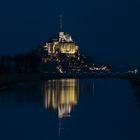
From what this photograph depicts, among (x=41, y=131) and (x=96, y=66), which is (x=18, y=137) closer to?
(x=41, y=131)

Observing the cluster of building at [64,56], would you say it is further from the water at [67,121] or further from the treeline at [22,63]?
the water at [67,121]

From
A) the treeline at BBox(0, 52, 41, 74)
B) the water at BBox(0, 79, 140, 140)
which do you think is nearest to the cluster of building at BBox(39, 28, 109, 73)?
the treeline at BBox(0, 52, 41, 74)

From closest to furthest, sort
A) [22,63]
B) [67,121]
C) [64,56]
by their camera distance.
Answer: [67,121], [22,63], [64,56]

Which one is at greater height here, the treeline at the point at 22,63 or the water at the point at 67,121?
the treeline at the point at 22,63

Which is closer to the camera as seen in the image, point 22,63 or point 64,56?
point 22,63

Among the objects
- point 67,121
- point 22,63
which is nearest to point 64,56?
point 22,63

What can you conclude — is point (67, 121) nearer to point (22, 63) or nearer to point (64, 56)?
point (22, 63)

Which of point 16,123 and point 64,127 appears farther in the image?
point 16,123

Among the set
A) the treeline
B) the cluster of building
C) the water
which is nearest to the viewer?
the water

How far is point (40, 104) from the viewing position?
26.8 meters

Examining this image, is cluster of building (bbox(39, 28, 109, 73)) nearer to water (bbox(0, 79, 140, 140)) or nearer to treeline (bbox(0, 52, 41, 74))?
treeline (bbox(0, 52, 41, 74))

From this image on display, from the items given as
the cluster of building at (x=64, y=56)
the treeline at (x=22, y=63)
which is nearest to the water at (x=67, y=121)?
the treeline at (x=22, y=63)

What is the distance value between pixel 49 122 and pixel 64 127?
1357mm

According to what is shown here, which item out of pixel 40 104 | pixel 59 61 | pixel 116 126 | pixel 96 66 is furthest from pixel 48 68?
pixel 116 126
